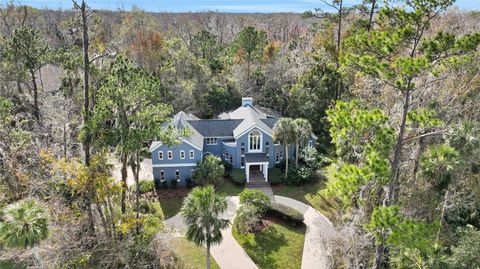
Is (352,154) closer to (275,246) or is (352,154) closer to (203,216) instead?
(275,246)

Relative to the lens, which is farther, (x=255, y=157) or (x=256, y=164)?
(x=255, y=157)

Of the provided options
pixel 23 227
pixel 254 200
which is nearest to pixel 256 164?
pixel 254 200

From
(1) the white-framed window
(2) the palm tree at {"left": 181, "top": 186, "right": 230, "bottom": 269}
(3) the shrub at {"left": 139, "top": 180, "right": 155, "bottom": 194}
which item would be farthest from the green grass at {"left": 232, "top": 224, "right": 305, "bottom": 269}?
(1) the white-framed window

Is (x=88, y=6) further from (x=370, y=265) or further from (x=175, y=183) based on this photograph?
(x=370, y=265)

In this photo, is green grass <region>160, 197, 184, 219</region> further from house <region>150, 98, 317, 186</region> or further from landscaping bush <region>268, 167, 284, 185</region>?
landscaping bush <region>268, 167, 284, 185</region>

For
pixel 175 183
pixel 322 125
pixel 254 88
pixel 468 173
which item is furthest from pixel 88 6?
pixel 254 88
